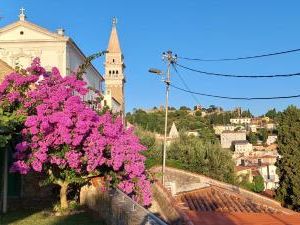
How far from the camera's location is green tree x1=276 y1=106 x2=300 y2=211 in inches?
1001

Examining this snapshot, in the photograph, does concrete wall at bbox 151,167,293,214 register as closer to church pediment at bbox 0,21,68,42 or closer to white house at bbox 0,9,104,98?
white house at bbox 0,9,104,98

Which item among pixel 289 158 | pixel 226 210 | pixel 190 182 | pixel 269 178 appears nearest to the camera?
pixel 226 210

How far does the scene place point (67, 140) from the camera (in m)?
13.1

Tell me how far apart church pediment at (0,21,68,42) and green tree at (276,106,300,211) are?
21.7 m

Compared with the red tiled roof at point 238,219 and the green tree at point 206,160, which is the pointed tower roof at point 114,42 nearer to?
the green tree at point 206,160

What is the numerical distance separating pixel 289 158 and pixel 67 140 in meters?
16.2

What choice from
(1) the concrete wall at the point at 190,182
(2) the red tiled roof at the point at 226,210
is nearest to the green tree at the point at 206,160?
(1) the concrete wall at the point at 190,182

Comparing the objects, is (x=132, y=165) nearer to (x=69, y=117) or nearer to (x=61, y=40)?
(x=69, y=117)

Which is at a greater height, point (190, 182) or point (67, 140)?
point (67, 140)

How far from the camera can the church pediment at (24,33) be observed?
41.5 m

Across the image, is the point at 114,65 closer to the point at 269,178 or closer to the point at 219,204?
the point at 269,178

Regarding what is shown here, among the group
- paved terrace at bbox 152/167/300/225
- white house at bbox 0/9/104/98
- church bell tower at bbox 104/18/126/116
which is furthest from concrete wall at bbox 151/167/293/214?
church bell tower at bbox 104/18/126/116

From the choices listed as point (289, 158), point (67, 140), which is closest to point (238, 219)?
point (67, 140)

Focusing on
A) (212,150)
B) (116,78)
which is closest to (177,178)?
(212,150)
